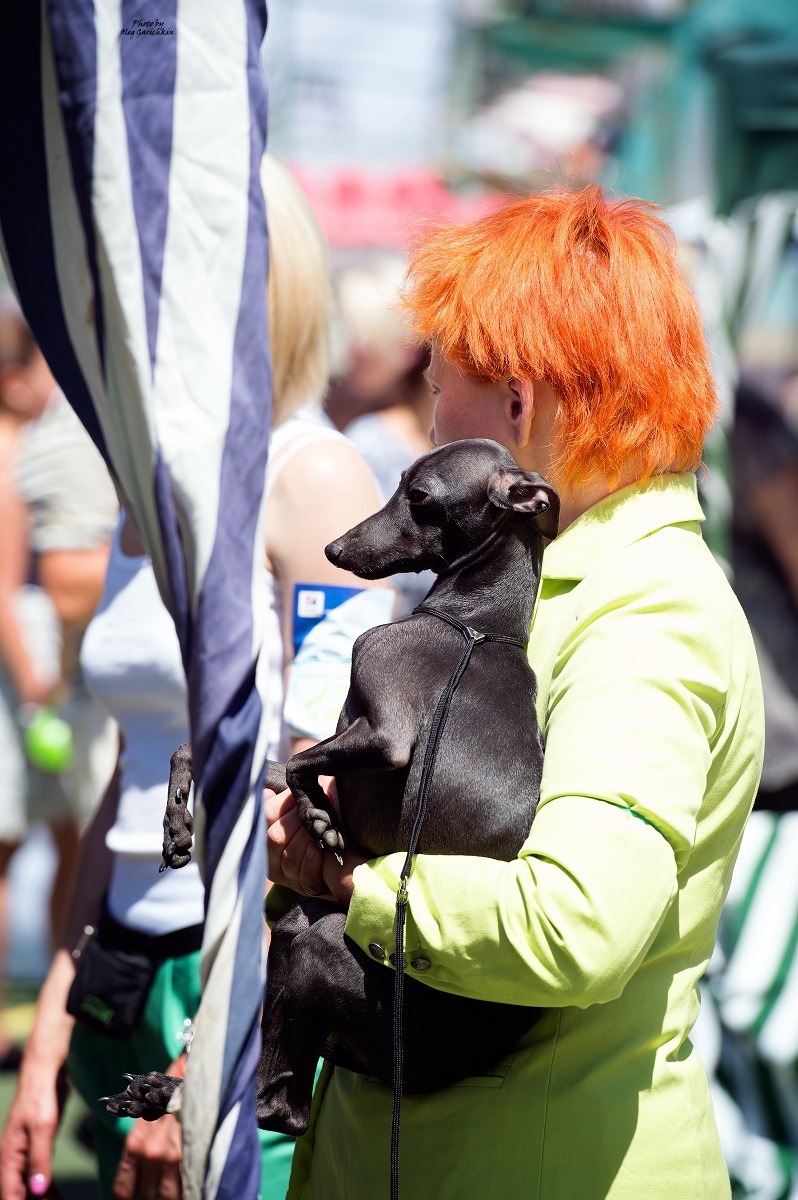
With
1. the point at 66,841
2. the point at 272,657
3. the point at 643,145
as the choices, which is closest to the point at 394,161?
the point at 643,145

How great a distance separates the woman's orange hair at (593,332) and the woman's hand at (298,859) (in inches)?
22.5

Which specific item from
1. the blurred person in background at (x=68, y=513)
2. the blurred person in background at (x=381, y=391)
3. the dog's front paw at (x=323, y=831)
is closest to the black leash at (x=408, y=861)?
the dog's front paw at (x=323, y=831)

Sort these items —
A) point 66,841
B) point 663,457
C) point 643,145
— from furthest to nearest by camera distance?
1. point 643,145
2. point 66,841
3. point 663,457

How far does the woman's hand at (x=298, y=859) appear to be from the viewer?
1575mm

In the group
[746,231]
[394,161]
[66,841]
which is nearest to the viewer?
[746,231]

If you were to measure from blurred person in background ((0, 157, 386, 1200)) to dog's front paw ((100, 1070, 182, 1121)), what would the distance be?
0.97ft

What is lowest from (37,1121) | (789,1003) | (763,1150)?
(763,1150)

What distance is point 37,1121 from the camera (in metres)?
2.15

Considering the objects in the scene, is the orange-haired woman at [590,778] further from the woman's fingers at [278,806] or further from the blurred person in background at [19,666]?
the blurred person in background at [19,666]

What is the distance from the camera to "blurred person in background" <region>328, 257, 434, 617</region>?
16.0 ft

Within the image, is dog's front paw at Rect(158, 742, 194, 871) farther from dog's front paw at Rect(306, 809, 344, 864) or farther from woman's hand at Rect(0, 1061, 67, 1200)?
woman's hand at Rect(0, 1061, 67, 1200)

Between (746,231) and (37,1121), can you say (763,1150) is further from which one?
(746,231)

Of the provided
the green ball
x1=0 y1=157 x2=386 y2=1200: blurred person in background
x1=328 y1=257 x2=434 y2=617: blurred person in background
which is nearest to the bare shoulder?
x1=0 y1=157 x2=386 y2=1200: blurred person in background

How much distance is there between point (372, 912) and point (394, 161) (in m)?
15.5
